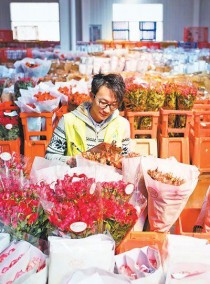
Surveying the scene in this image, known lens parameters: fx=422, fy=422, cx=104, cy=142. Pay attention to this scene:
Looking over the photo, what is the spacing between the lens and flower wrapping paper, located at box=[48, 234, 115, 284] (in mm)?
1206

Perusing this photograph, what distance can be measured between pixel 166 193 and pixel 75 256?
472 millimetres

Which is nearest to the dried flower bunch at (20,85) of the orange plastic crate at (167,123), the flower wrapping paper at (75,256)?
the orange plastic crate at (167,123)

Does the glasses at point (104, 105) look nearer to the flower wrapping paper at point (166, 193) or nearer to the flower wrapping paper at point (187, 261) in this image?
the flower wrapping paper at point (166, 193)

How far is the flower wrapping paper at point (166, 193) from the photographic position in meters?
1.54

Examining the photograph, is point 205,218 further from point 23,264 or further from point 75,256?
point 23,264

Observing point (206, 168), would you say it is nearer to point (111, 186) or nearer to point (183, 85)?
point (183, 85)

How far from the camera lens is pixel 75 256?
1207mm

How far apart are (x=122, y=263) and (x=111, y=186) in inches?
11.6

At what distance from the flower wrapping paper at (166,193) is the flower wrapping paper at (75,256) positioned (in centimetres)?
38

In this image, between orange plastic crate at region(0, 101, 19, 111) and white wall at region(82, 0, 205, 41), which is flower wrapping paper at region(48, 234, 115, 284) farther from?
white wall at region(82, 0, 205, 41)

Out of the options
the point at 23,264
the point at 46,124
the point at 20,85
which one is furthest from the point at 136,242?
the point at 20,85

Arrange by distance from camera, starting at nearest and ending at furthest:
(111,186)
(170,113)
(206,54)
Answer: (111,186)
(170,113)
(206,54)

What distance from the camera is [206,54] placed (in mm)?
11266

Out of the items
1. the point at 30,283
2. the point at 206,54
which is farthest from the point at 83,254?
the point at 206,54
